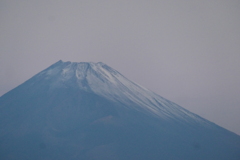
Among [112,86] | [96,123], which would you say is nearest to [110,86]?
[112,86]

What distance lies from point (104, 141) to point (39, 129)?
3284 millimetres

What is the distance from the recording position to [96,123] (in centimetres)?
1362

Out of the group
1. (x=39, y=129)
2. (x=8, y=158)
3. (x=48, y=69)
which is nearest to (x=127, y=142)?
(x=39, y=129)

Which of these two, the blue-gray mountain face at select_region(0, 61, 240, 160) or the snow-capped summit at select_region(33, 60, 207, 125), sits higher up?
the snow-capped summit at select_region(33, 60, 207, 125)

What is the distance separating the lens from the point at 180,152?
13.0 m

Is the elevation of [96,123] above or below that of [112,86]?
below

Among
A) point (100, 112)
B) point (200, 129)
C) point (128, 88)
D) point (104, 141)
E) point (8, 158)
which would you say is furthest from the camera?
point (128, 88)

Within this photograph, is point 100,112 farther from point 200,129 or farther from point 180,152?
point 200,129

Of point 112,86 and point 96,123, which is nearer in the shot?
point 96,123

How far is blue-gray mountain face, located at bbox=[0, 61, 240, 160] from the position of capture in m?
12.3

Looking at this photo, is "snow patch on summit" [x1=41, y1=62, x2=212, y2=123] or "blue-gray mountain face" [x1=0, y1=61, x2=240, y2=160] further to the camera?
"snow patch on summit" [x1=41, y1=62, x2=212, y2=123]

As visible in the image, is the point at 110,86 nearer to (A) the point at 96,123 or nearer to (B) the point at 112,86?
(B) the point at 112,86

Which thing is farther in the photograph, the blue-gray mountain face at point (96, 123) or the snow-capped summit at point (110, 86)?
the snow-capped summit at point (110, 86)

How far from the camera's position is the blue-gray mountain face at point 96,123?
12266mm
